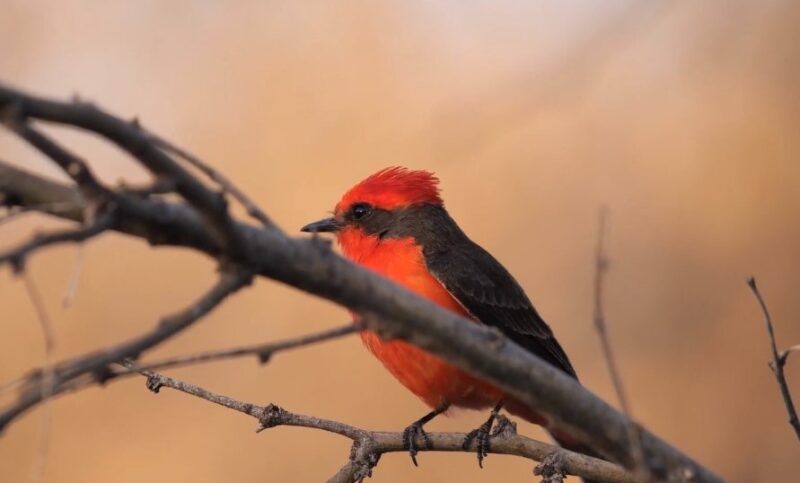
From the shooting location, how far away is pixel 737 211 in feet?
21.4

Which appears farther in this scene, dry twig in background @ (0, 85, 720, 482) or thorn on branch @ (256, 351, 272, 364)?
thorn on branch @ (256, 351, 272, 364)

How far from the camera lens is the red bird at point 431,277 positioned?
4.23 metres

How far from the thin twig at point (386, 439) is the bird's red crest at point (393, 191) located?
1338 mm

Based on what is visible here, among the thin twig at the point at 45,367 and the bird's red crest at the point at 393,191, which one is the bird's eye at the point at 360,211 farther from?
the thin twig at the point at 45,367

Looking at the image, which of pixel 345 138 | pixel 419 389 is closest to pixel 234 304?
pixel 345 138

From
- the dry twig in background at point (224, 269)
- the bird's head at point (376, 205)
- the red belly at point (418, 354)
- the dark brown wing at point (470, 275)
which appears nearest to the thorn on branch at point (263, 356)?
the dry twig in background at point (224, 269)

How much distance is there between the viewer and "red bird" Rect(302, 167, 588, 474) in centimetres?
423

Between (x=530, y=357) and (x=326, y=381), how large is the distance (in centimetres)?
457

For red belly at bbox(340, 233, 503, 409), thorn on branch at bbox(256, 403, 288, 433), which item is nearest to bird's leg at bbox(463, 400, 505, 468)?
red belly at bbox(340, 233, 503, 409)

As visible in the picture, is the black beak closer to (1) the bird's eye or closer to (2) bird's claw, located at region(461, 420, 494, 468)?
(1) the bird's eye

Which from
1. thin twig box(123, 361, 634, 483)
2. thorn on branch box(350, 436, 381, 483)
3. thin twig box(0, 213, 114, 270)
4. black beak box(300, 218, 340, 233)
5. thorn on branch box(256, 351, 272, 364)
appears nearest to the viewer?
thin twig box(0, 213, 114, 270)

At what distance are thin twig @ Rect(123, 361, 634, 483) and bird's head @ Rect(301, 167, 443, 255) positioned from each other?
122 cm

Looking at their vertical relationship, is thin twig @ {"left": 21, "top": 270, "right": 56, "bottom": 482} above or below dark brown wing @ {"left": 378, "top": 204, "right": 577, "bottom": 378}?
below

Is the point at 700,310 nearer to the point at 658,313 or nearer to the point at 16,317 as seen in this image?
the point at 658,313
